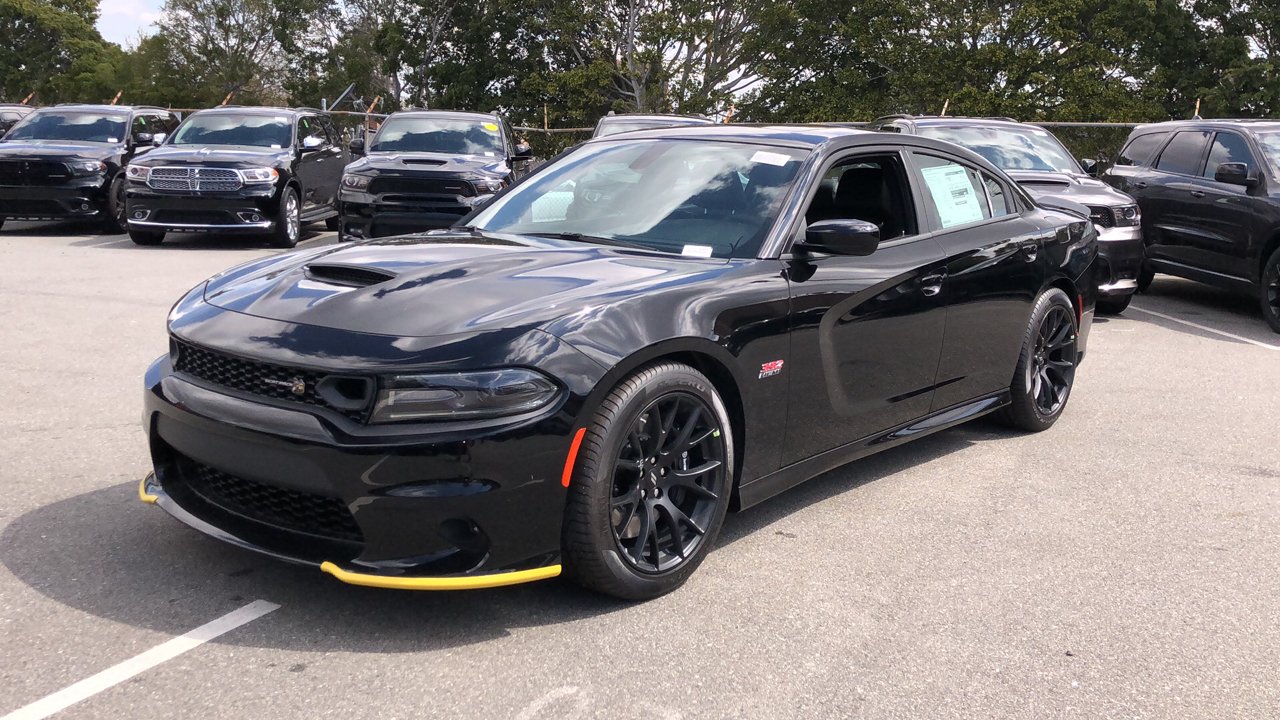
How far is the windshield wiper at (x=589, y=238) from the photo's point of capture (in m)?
4.28

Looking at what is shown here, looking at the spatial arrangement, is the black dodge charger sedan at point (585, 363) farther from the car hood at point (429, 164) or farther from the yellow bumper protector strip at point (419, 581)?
the car hood at point (429, 164)

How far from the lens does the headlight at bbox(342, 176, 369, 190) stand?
12.9 metres

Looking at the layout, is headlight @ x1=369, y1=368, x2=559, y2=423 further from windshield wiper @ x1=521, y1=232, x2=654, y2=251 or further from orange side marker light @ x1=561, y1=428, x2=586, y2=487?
windshield wiper @ x1=521, y1=232, x2=654, y2=251

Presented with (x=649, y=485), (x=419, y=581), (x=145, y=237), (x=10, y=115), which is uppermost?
(x=10, y=115)

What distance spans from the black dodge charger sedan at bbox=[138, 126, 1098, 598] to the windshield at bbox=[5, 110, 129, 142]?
12.6m

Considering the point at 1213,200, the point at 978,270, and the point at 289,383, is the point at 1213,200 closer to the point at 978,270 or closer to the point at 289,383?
the point at 978,270

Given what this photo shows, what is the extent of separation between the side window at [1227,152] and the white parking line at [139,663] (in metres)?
9.91

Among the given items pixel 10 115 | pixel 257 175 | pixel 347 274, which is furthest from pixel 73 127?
pixel 347 274

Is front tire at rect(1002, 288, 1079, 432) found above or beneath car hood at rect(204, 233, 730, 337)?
beneath

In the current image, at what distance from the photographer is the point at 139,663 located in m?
3.11

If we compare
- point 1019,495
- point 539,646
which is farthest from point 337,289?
point 1019,495

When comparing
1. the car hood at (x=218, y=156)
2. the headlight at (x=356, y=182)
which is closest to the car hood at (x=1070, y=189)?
the headlight at (x=356, y=182)

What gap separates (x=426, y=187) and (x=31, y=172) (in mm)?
5596

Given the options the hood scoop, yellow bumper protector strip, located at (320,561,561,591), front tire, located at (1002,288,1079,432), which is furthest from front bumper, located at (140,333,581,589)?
front tire, located at (1002,288,1079,432)
